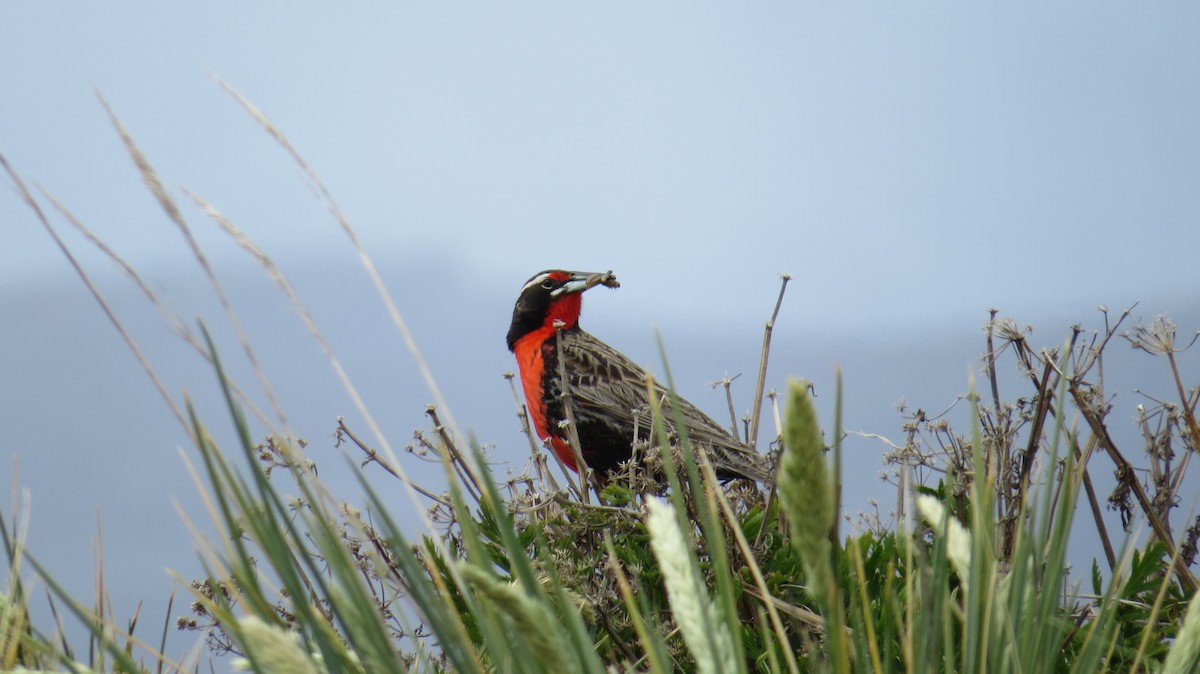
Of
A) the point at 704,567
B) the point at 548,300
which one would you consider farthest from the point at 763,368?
the point at 548,300

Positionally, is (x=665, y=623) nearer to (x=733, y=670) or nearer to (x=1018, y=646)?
(x=1018, y=646)

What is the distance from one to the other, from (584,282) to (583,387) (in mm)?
530

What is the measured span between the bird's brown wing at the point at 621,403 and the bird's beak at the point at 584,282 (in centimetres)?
24

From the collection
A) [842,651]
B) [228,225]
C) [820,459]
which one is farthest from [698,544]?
[820,459]

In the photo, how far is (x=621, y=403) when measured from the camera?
498cm

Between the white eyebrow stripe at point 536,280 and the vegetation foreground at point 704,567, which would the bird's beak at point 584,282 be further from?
the vegetation foreground at point 704,567

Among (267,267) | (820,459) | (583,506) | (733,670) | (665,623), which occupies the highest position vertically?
(267,267)

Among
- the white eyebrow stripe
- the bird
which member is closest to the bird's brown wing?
the bird

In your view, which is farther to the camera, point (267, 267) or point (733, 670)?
point (267, 267)

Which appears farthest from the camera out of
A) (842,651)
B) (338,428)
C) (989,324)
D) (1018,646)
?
(338,428)

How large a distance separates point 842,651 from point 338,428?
2436 millimetres

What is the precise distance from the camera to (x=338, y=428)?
10.6 ft

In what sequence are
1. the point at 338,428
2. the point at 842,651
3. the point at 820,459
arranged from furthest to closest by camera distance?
1. the point at 338,428
2. the point at 842,651
3. the point at 820,459

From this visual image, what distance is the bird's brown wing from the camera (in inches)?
179
